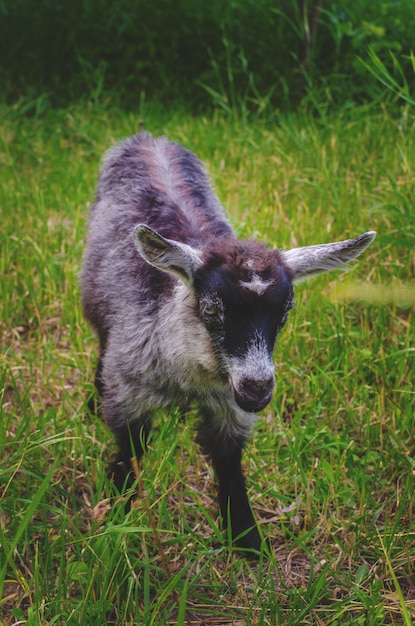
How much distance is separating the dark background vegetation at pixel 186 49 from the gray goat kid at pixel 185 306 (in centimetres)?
343

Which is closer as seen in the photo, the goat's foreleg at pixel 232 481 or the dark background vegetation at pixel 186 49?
the goat's foreleg at pixel 232 481

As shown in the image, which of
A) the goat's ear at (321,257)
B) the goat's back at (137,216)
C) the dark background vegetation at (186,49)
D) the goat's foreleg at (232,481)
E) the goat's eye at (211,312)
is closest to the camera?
the goat's eye at (211,312)

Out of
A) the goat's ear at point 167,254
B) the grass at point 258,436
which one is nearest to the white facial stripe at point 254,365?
the goat's ear at point 167,254

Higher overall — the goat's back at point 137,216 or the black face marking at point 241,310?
the black face marking at point 241,310

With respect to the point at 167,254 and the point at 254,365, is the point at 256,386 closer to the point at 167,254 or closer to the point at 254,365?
the point at 254,365

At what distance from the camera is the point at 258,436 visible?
3715mm

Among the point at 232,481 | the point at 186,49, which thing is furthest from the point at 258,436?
the point at 186,49

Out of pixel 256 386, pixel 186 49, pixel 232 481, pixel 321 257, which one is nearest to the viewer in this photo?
pixel 256 386

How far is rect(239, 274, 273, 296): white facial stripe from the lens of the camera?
274cm

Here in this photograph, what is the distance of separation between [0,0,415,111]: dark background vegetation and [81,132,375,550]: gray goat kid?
135 inches

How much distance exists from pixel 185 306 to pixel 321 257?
587mm

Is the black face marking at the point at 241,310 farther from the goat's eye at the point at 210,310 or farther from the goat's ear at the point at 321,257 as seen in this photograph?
the goat's ear at the point at 321,257

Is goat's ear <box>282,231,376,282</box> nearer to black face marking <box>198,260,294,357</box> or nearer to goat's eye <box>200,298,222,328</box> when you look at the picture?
black face marking <box>198,260,294,357</box>

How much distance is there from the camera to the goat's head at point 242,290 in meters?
2.73
